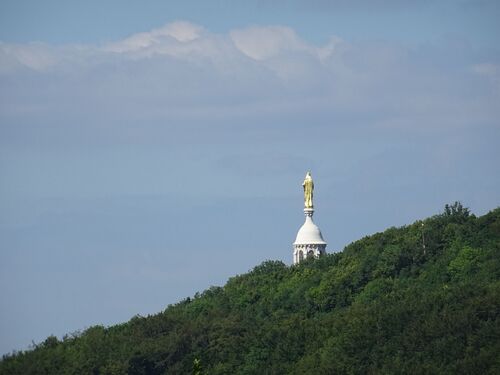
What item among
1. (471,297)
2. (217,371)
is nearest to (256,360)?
(217,371)

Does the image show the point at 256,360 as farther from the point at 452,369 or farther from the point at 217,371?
the point at 452,369

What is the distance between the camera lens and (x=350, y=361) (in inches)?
7495

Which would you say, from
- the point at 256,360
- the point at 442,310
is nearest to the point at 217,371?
the point at 256,360

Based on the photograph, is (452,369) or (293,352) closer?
(452,369)

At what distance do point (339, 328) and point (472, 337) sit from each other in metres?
10.5

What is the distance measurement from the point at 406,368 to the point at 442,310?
7837 millimetres

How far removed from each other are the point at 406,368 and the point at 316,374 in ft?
21.5

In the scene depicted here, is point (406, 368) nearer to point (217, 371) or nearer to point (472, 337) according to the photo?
point (472, 337)

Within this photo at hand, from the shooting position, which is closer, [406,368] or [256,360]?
[406,368]

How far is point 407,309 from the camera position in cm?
19450

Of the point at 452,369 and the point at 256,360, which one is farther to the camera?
the point at 256,360

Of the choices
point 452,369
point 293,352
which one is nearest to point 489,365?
point 452,369

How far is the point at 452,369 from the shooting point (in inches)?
7288

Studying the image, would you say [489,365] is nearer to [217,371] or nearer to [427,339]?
[427,339]
